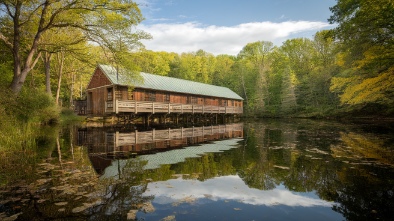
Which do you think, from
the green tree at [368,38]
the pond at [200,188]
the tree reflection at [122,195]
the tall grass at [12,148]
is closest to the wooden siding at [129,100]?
the tall grass at [12,148]

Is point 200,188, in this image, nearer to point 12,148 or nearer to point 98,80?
point 12,148

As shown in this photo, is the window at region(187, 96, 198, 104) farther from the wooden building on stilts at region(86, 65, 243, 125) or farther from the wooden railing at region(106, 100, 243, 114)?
the wooden railing at region(106, 100, 243, 114)

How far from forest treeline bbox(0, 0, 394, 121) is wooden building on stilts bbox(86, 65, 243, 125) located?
272cm

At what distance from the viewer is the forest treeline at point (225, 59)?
1288cm

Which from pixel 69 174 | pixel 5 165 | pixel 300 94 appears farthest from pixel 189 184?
pixel 300 94

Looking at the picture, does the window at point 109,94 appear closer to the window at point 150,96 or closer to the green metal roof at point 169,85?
the green metal roof at point 169,85

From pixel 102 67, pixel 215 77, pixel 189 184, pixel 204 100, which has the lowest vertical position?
pixel 189 184

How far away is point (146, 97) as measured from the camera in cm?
2662

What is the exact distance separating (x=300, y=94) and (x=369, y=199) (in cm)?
4496

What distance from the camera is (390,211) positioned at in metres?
3.61

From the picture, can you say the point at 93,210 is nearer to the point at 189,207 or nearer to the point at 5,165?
the point at 189,207

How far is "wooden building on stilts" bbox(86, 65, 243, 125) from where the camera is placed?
23438 millimetres

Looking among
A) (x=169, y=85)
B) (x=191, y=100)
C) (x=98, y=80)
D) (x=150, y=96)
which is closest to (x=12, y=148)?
(x=150, y=96)

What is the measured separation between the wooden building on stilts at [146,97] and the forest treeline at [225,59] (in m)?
2.72
